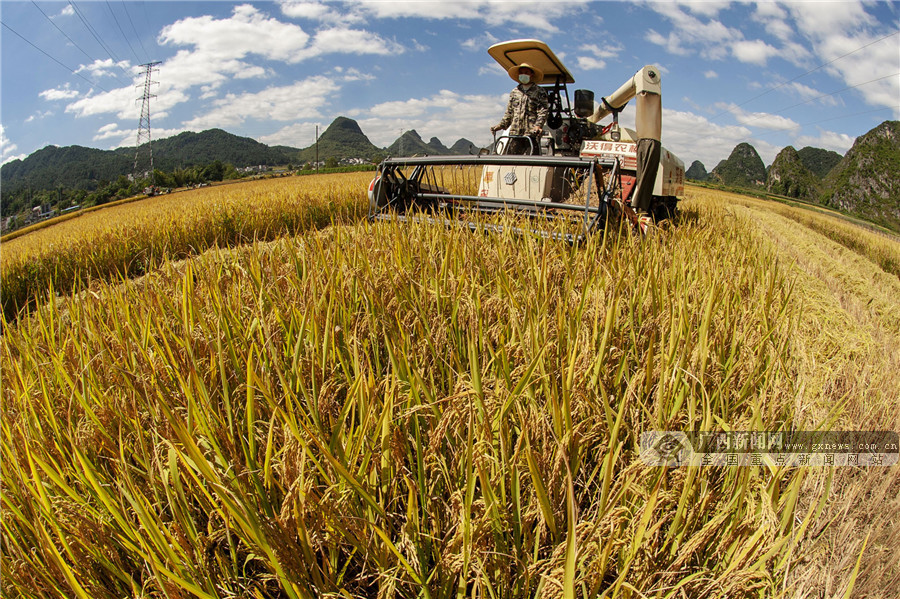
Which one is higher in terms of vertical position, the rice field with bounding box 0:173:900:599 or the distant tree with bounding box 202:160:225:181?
the distant tree with bounding box 202:160:225:181

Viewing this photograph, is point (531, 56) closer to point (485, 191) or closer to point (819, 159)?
point (485, 191)

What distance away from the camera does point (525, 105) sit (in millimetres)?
5102

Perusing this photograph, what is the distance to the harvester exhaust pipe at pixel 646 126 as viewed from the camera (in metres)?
3.39

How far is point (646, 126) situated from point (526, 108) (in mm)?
1713

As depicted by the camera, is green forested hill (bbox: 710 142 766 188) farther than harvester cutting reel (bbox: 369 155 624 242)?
Yes

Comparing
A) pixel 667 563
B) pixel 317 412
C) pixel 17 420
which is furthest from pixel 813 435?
pixel 17 420

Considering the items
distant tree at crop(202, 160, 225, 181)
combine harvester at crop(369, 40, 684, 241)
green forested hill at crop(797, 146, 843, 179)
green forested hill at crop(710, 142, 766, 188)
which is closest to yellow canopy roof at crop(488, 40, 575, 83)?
combine harvester at crop(369, 40, 684, 241)

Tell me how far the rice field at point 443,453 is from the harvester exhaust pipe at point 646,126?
4.95 feet

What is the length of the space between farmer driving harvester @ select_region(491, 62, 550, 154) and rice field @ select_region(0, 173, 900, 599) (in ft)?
11.4

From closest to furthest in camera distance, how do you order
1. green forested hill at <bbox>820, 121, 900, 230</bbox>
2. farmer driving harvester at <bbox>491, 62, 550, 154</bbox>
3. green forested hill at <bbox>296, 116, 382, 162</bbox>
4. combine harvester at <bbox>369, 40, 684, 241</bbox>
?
combine harvester at <bbox>369, 40, 684, 241</bbox>, farmer driving harvester at <bbox>491, 62, 550, 154</bbox>, green forested hill at <bbox>820, 121, 900, 230</bbox>, green forested hill at <bbox>296, 116, 382, 162</bbox>

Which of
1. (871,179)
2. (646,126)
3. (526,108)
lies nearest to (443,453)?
(646,126)

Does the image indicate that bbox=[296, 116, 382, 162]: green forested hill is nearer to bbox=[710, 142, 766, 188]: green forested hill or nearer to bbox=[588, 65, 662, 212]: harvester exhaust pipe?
bbox=[710, 142, 766, 188]: green forested hill

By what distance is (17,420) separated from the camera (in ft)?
4.49

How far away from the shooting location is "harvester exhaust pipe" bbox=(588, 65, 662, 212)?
3.39m
